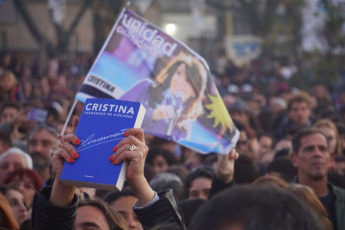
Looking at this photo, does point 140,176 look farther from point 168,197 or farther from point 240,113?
point 240,113

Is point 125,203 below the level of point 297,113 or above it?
above

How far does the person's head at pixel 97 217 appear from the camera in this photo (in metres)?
4.36

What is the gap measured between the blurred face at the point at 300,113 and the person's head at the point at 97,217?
7.76 metres

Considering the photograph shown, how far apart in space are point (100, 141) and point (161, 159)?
5.88 metres

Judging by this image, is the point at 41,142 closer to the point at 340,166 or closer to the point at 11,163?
the point at 11,163

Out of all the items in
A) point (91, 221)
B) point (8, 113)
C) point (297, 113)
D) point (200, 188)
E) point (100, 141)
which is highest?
point (100, 141)

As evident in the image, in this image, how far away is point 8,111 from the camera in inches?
418

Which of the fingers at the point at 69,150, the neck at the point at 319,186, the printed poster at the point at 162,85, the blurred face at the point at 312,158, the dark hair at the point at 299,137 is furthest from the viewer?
the dark hair at the point at 299,137

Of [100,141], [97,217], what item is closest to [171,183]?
[97,217]

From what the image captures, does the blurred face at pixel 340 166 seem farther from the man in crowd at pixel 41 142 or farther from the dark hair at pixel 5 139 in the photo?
the dark hair at pixel 5 139

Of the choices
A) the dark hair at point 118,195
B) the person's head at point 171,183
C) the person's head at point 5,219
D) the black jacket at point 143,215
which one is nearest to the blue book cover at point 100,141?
the black jacket at point 143,215

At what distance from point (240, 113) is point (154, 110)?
694 cm

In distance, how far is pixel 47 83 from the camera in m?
18.6

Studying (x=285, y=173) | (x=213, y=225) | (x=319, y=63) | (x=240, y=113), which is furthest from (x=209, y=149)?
(x=319, y=63)
